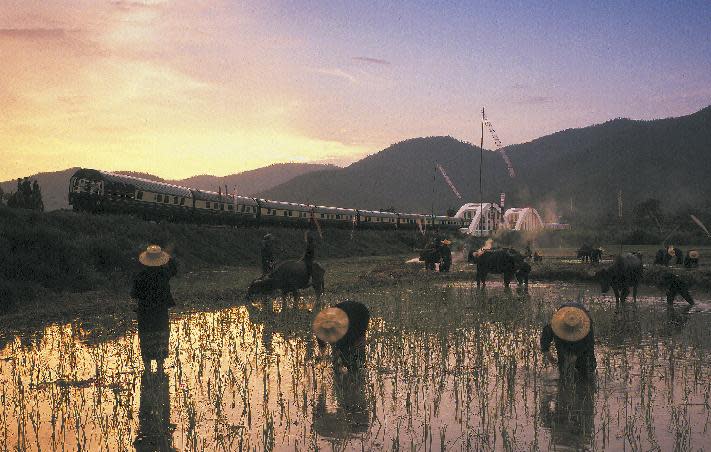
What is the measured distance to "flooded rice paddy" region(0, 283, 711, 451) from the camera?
7059 millimetres

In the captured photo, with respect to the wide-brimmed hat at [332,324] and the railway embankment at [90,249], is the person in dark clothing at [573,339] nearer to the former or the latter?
the wide-brimmed hat at [332,324]

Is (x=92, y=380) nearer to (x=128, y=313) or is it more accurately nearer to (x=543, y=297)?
(x=128, y=313)

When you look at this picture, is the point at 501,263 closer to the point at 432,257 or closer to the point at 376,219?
the point at 432,257

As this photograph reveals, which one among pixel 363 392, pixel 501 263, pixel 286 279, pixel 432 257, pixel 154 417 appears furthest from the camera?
pixel 432 257

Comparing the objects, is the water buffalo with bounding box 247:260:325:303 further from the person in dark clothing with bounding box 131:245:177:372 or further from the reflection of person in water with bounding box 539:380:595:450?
the reflection of person in water with bounding box 539:380:595:450

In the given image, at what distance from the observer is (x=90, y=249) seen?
25.6 metres

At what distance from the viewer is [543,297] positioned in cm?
2017

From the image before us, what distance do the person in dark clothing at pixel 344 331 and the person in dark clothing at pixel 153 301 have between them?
2.76 metres

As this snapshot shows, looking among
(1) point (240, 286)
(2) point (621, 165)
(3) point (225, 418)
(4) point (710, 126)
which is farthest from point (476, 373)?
(4) point (710, 126)

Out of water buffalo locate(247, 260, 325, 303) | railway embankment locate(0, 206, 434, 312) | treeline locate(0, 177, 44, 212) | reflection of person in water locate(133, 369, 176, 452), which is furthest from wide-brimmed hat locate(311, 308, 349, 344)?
treeline locate(0, 177, 44, 212)

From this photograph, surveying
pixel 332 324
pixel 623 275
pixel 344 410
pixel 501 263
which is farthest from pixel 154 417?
pixel 501 263

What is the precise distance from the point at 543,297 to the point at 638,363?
9848 mm

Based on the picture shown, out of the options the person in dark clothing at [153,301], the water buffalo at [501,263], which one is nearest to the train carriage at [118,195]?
the water buffalo at [501,263]

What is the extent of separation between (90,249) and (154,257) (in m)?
16.8
